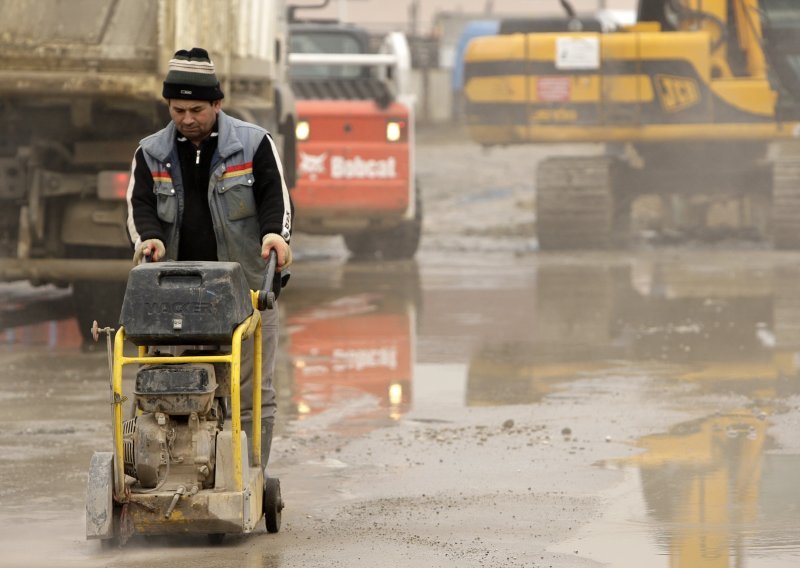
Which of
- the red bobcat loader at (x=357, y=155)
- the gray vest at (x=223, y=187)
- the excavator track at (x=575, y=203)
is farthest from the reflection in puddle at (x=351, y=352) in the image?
the excavator track at (x=575, y=203)

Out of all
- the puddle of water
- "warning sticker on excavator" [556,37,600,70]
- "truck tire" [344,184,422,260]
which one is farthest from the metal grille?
the puddle of water

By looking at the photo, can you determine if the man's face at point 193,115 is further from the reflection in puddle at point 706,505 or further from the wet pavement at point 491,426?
the reflection in puddle at point 706,505

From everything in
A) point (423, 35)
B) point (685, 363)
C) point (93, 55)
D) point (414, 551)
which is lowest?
point (423, 35)

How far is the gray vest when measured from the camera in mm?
6082

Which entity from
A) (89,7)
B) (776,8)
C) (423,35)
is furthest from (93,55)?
(423,35)

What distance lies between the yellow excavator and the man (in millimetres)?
12872

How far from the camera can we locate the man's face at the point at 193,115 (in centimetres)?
598

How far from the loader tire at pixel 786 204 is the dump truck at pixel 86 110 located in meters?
8.16

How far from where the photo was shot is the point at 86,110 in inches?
428

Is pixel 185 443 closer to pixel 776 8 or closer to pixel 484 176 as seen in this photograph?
pixel 776 8

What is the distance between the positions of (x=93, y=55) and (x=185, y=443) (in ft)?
17.7

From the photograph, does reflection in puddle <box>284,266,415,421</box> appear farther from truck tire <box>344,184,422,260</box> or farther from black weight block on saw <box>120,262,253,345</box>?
truck tire <box>344,184,422,260</box>

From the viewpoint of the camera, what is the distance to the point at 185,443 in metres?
5.73

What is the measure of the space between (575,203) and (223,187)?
43.4 ft
